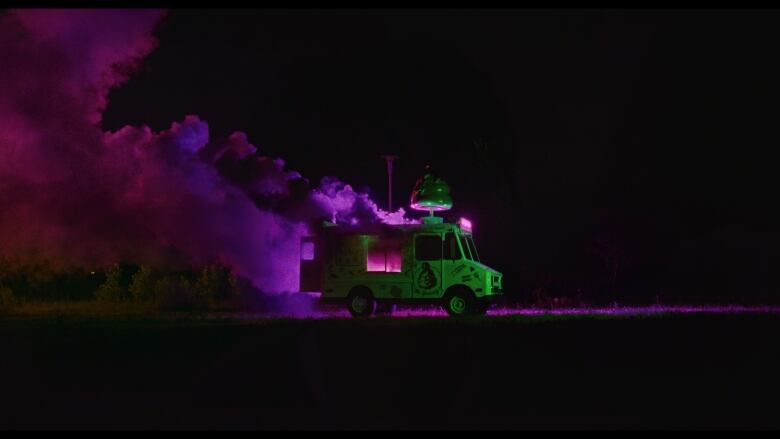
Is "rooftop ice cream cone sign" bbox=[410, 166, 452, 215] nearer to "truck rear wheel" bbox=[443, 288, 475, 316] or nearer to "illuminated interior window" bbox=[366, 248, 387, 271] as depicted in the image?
"illuminated interior window" bbox=[366, 248, 387, 271]

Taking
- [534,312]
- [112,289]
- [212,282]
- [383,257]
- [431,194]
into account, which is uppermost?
[431,194]

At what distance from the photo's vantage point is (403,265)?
739 inches

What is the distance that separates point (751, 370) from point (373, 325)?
24.2ft

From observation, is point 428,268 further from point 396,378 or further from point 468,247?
point 396,378

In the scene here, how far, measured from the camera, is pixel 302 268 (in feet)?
63.7

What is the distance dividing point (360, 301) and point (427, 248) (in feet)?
6.98

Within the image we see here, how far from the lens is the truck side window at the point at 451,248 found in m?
18.6

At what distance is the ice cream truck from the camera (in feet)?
60.6

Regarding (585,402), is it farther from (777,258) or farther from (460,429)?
(777,258)

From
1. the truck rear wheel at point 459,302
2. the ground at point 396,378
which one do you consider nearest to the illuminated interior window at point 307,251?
the truck rear wheel at point 459,302

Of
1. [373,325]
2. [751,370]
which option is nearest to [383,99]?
[373,325]

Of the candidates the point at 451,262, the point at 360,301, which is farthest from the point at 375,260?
the point at 451,262

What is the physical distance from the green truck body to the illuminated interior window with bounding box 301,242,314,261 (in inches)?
1.0

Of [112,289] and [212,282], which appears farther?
[112,289]
